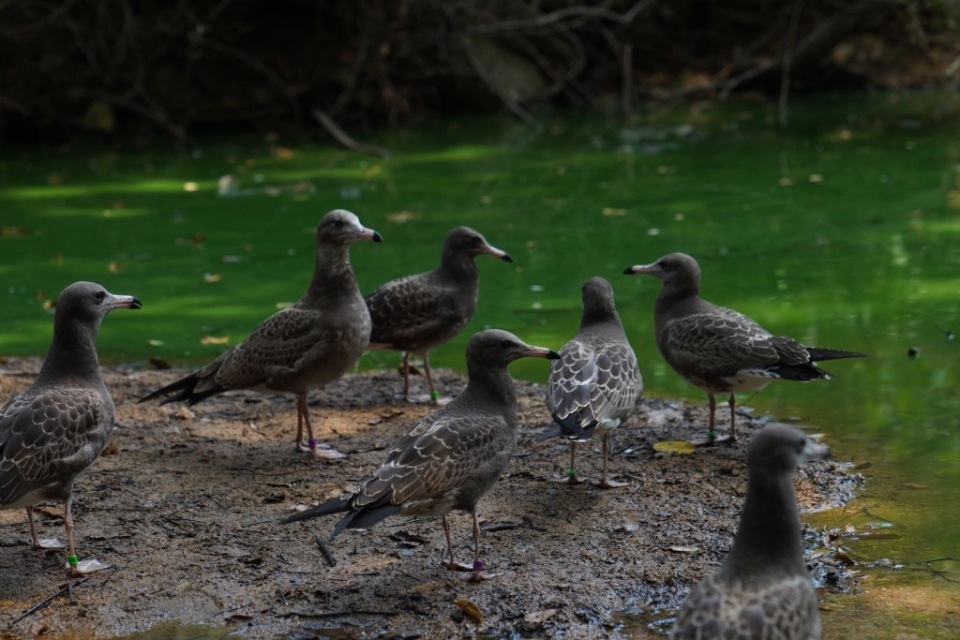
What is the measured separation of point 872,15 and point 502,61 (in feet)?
17.4

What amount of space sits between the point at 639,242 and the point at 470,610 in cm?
617

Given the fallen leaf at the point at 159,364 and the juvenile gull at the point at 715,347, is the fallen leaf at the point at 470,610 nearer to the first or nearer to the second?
the juvenile gull at the point at 715,347

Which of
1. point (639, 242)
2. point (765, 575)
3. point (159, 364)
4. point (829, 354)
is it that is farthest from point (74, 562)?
point (639, 242)

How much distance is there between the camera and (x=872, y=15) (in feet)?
59.9

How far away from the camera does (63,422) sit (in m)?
5.16

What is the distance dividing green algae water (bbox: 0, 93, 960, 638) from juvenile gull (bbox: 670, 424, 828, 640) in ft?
2.77

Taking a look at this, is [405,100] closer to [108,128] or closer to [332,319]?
[108,128]

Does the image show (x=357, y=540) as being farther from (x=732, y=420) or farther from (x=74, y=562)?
(x=732, y=420)

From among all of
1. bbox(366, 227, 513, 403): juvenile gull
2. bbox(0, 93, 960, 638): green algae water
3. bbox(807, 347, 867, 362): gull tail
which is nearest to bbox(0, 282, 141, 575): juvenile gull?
bbox(366, 227, 513, 403): juvenile gull

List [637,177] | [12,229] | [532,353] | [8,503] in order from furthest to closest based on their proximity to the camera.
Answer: [637,177] → [12,229] → [532,353] → [8,503]

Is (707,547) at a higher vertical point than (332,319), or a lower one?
lower

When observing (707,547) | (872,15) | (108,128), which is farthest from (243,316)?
(872,15)

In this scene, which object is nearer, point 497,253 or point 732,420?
point 732,420

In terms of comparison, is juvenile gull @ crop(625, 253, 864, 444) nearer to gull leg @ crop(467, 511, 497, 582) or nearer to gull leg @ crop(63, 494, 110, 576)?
gull leg @ crop(467, 511, 497, 582)
